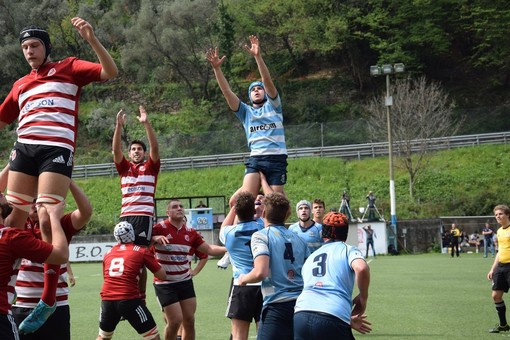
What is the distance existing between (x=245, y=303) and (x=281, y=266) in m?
1.54

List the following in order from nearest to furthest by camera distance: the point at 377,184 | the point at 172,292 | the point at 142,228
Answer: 1. the point at 172,292
2. the point at 142,228
3. the point at 377,184

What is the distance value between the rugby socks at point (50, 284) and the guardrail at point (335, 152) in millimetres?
46339

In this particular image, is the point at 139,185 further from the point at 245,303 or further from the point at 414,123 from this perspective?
the point at 414,123

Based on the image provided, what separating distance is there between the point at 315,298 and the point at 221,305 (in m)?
10.5

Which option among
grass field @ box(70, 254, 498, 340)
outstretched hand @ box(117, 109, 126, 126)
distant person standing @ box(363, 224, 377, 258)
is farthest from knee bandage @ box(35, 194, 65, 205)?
distant person standing @ box(363, 224, 377, 258)

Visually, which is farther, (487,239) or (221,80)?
(487,239)

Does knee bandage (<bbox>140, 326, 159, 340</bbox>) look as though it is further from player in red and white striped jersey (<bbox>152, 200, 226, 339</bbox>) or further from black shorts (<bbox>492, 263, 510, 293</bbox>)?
black shorts (<bbox>492, 263, 510, 293</bbox>)

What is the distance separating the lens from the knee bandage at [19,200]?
793cm

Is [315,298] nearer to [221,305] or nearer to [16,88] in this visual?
[16,88]

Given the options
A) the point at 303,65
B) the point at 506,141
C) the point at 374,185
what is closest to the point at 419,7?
the point at 303,65

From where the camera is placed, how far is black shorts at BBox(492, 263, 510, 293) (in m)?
14.9

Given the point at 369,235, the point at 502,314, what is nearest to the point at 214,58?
the point at 502,314

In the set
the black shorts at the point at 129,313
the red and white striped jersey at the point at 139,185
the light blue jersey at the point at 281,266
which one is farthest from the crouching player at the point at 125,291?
the light blue jersey at the point at 281,266

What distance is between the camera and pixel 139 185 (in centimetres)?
1218
